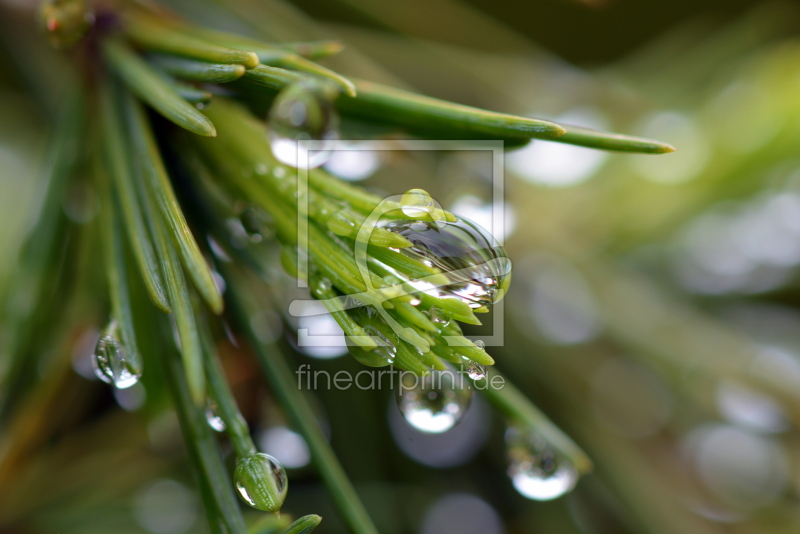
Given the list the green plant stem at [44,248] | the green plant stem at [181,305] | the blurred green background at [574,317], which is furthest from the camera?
the blurred green background at [574,317]

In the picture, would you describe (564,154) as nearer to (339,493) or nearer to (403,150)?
(403,150)

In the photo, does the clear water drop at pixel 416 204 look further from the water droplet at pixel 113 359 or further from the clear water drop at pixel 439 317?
the water droplet at pixel 113 359

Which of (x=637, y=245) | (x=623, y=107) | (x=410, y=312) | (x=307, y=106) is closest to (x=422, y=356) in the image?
(x=410, y=312)

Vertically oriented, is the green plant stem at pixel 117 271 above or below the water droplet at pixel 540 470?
above

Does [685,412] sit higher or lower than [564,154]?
lower

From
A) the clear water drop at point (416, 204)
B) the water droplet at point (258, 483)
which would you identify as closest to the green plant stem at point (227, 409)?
the water droplet at point (258, 483)

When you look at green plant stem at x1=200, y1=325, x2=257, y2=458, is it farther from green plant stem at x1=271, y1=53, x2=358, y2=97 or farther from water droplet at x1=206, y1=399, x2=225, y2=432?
green plant stem at x1=271, y1=53, x2=358, y2=97
